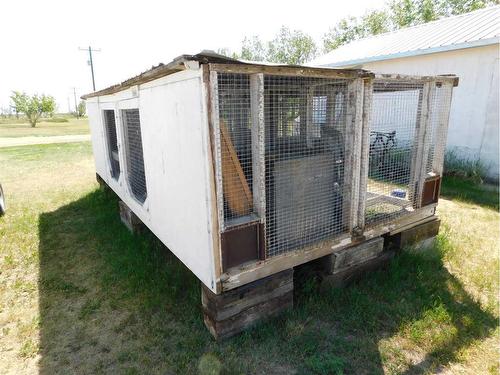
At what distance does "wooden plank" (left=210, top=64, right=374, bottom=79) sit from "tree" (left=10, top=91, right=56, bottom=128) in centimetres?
6082

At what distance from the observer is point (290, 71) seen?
A: 2.43 m

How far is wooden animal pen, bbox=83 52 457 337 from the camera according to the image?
244 centimetres

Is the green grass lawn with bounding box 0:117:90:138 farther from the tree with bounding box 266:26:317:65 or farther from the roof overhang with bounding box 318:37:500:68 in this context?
the roof overhang with bounding box 318:37:500:68

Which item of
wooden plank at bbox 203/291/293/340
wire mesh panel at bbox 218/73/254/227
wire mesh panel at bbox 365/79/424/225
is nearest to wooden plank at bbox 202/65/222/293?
wire mesh panel at bbox 218/73/254/227

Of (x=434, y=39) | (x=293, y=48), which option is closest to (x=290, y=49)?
(x=293, y=48)

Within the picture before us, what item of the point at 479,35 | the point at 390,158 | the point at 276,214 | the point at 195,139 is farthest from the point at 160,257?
the point at 479,35

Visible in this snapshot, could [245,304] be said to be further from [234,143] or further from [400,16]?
[400,16]

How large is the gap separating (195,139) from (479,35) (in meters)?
8.18

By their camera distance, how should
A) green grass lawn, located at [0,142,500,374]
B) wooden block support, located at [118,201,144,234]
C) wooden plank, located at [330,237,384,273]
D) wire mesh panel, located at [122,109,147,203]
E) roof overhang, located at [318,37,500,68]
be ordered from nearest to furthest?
green grass lawn, located at [0,142,500,374] < wooden plank, located at [330,237,384,273] < wire mesh panel, located at [122,109,147,203] < wooden block support, located at [118,201,144,234] < roof overhang, located at [318,37,500,68]

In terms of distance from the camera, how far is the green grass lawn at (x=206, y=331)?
254 cm

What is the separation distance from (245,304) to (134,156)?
9.29 feet

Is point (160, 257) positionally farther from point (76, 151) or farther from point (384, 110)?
point (76, 151)

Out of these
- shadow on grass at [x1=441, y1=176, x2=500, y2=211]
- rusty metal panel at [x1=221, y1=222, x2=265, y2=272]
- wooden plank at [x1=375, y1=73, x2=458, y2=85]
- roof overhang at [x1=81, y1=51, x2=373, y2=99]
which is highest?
roof overhang at [x1=81, y1=51, x2=373, y2=99]

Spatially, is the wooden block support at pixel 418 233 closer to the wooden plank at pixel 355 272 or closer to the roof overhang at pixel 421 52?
the wooden plank at pixel 355 272
